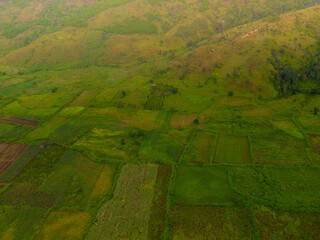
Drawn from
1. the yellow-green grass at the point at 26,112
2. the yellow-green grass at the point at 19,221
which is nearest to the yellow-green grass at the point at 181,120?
the yellow-green grass at the point at 19,221

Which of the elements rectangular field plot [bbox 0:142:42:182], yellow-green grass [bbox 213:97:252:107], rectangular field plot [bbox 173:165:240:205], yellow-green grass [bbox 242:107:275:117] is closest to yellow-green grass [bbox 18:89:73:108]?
rectangular field plot [bbox 0:142:42:182]

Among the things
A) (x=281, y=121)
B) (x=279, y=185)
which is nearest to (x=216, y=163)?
(x=279, y=185)

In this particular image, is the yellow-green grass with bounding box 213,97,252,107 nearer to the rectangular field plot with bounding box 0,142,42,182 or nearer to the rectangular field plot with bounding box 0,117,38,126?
the rectangular field plot with bounding box 0,142,42,182

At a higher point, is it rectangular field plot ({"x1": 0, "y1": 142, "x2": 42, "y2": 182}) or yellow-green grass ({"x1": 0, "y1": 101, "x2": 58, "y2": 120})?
rectangular field plot ({"x1": 0, "y1": 142, "x2": 42, "y2": 182})

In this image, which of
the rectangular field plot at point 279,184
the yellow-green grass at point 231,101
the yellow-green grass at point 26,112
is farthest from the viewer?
the yellow-green grass at point 26,112

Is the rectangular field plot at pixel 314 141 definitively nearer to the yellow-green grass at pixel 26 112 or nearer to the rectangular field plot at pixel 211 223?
the rectangular field plot at pixel 211 223

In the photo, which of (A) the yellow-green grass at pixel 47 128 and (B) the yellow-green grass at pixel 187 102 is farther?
(B) the yellow-green grass at pixel 187 102

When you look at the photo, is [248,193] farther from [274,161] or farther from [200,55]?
[200,55]
